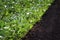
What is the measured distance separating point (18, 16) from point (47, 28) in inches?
43.7

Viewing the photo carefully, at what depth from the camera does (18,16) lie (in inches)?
354

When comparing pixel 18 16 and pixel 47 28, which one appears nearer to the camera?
pixel 18 16

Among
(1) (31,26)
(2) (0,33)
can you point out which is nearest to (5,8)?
(1) (31,26)

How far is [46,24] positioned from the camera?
31.2 ft

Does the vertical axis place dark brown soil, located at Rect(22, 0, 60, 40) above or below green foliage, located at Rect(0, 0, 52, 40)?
below

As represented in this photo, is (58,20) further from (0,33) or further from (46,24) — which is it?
(0,33)

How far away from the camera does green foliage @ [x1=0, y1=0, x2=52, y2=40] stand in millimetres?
7953

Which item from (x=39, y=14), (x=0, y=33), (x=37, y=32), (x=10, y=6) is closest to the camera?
(x=0, y=33)

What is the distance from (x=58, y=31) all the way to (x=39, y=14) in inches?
53.8

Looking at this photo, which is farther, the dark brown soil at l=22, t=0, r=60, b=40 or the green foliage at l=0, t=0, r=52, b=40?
the dark brown soil at l=22, t=0, r=60, b=40

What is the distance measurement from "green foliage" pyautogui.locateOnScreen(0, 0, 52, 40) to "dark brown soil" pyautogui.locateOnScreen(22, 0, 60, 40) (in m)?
0.18

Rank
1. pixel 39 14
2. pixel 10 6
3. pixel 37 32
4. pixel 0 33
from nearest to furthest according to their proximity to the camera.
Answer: pixel 0 33
pixel 37 32
pixel 10 6
pixel 39 14

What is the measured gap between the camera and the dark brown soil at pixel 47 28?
8.51 meters

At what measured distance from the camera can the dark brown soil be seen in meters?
8.51
